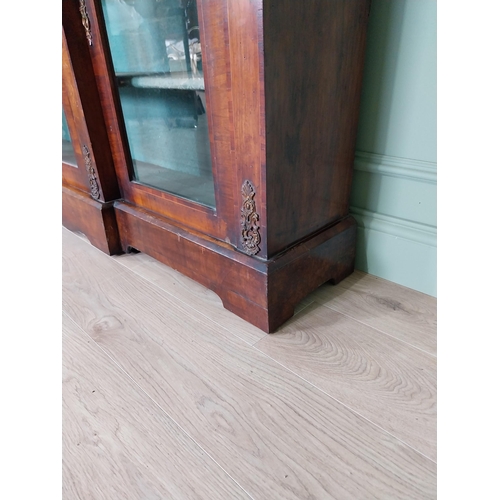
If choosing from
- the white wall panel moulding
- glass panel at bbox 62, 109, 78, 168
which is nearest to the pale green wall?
the white wall panel moulding

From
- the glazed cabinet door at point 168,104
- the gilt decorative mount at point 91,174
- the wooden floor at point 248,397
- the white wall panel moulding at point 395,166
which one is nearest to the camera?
the wooden floor at point 248,397

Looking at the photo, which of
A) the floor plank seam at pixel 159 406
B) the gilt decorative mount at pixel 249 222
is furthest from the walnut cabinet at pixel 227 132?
the floor plank seam at pixel 159 406

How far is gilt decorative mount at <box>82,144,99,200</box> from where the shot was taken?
0.92m

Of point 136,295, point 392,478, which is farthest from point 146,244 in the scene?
point 392,478

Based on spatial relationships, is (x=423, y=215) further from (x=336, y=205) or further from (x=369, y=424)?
(x=369, y=424)

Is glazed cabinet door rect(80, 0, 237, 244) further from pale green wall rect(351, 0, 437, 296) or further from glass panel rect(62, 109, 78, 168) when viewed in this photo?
pale green wall rect(351, 0, 437, 296)

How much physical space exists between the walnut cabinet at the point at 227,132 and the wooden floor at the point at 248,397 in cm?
8

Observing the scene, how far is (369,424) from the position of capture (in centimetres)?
52

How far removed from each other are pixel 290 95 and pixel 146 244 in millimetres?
514

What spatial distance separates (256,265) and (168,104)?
14.9 inches

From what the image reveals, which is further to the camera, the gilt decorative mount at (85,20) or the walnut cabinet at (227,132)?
the gilt decorative mount at (85,20)

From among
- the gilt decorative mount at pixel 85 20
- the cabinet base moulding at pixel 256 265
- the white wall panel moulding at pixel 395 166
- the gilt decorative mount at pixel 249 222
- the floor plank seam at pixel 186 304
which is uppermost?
the gilt decorative mount at pixel 85 20

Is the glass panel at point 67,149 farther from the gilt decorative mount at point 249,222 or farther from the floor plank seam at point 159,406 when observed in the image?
the gilt decorative mount at point 249,222

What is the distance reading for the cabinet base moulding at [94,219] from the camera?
968 millimetres
